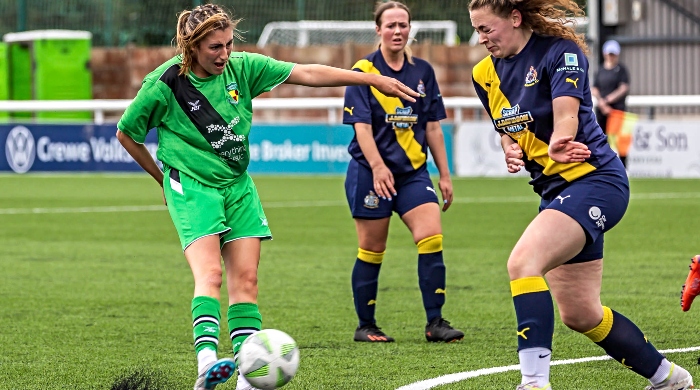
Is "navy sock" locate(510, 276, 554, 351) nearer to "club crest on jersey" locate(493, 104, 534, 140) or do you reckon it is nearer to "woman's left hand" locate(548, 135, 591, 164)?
"woman's left hand" locate(548, 135, 591, 164)

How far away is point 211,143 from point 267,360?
1.02 metres

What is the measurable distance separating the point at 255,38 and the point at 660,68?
9029 millimetres

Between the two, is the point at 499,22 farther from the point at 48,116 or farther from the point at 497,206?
the point at 48,116

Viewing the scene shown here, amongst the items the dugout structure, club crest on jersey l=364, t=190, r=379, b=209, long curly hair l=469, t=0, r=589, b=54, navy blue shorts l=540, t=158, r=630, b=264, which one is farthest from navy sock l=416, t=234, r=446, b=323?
the dugout structure

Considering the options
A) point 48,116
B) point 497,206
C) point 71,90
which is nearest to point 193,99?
point 497,206

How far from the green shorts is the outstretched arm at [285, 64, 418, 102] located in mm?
546

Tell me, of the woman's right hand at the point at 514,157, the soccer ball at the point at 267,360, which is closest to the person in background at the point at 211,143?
the soccer ball at the point at 267,360

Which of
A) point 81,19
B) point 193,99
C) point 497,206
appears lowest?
point 497,206

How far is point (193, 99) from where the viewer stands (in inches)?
218

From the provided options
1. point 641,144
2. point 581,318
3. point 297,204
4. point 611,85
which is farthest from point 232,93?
point 641,144

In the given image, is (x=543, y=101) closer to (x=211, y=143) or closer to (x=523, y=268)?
(x=523, y=268)

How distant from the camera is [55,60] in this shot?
2720cm

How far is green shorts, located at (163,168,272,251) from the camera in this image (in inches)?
216

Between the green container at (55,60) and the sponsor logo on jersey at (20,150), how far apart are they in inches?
189
